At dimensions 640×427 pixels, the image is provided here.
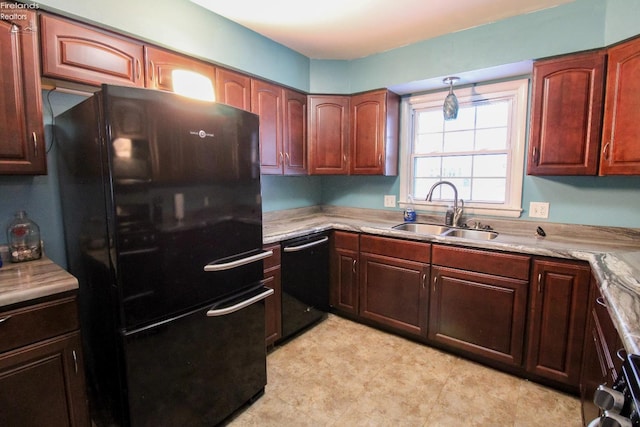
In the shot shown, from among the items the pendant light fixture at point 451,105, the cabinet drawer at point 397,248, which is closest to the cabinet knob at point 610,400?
the cabinet drawer at point 397,248

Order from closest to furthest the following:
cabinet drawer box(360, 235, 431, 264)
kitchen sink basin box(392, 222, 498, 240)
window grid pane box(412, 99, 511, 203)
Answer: cabinet drawer box(360, 235, 431, 264)
kitchen sink basin box(392, 222, 498, 240)
window grid pane box(412, 99, 511, 203)

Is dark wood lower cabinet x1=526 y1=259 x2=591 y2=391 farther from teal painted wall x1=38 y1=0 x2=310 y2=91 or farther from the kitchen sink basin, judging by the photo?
teal painted wall x1=38 y1=0 x2=310 y2=91

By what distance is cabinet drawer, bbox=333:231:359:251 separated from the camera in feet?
8.91

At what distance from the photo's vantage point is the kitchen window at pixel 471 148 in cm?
252

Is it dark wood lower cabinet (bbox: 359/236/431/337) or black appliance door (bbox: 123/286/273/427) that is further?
dark wood lower cabinet (bbox: 359/236/431/337)

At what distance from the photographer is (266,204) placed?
2986mm

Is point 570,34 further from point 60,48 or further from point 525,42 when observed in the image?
point 60,48

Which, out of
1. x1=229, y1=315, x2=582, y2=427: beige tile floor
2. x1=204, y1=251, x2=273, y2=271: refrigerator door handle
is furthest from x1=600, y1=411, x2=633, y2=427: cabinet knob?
x1=204, y1=251, x2=273, y2=271: refrigerator door handle

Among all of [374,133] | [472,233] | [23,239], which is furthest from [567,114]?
[23,239]

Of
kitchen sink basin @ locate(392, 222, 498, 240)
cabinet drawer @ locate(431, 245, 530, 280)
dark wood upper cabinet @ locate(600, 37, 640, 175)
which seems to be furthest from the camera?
kitchen sink basin @ locate(392, 222, 498, 240)

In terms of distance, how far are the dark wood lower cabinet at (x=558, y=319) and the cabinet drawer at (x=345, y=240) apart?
1.26m

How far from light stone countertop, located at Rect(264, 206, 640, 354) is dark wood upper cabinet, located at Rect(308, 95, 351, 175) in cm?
54

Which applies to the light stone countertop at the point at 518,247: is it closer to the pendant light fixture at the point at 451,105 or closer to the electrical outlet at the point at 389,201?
the electrical outlet at the point at 389,201

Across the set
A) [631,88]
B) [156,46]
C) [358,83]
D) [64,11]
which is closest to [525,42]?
[631,88]
